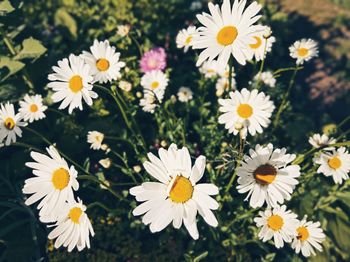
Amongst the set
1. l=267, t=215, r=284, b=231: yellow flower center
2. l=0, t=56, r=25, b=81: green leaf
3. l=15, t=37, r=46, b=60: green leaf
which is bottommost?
l=267, t=215, r=284, b=231: yellow flower center

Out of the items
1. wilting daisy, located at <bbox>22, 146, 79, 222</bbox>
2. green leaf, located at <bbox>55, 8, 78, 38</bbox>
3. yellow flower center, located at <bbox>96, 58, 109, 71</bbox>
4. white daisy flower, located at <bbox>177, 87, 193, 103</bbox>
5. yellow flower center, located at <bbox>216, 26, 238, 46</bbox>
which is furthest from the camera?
green leaf, located at <bbox>55, 8, 78, 38</bbox>

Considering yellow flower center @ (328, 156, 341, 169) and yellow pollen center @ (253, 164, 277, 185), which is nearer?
yellow pollen center @ (253, 164, 277, 185)

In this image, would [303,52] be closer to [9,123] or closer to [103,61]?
[103,61]

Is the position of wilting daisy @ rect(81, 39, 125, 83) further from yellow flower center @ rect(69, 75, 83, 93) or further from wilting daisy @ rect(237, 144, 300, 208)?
wilting daisy @ rect(237, 144, 300, 208)

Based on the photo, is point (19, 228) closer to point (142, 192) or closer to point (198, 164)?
point (142, 192)

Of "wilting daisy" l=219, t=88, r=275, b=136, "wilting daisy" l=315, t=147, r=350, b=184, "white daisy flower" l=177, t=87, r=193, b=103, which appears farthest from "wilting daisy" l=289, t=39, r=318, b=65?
"white daisy flower" l=177, t=87, r=193, b=103

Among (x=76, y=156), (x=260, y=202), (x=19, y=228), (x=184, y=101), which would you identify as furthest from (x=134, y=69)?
A: (x=260, y=202)

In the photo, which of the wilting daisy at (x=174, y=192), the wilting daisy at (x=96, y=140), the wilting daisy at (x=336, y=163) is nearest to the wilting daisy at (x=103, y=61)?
the wilting daisy at (x=96, y=140)
